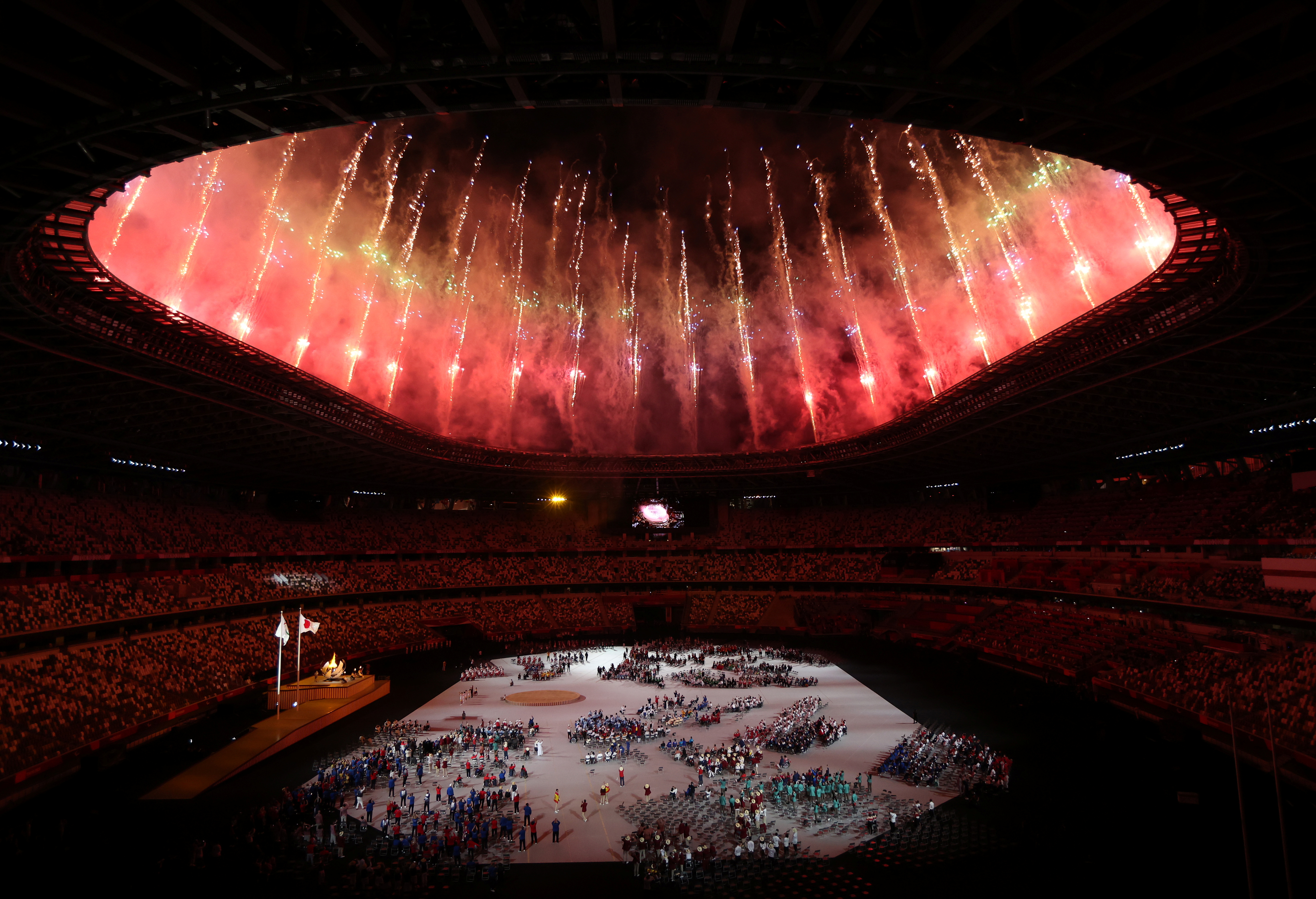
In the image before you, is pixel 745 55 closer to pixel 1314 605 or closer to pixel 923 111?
pixel 923 111

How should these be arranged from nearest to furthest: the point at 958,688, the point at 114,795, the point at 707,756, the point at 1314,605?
the point at 114,795 → the point at 707,756 → the point at 1314,605 → the point at 958,688

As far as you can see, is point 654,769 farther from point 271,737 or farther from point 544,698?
point 271,737

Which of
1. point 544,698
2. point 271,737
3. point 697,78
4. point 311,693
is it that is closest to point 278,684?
point 271,737

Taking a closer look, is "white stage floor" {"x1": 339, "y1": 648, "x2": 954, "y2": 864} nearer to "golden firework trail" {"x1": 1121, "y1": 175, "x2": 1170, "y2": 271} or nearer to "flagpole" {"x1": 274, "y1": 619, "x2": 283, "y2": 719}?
"flagpole" {"x1": 274, "y1": 619, "x2": 283, "y2": 719}

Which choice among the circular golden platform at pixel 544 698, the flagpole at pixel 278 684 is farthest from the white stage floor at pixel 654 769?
the flagpole at pixel 278 684

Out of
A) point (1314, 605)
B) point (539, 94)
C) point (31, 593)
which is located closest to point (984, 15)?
point (539, 94)

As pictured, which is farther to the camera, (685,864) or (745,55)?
(685,864)
